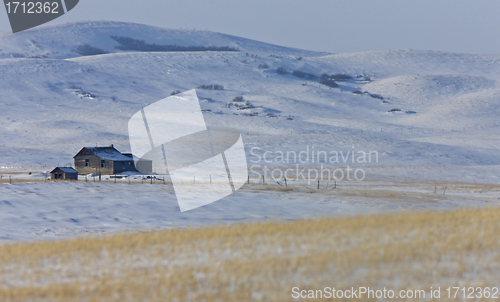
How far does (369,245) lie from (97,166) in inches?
1511

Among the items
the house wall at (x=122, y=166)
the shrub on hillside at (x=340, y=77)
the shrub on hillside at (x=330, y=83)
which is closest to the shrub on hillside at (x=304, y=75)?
the shrub on hillside at (x=340, y=77)

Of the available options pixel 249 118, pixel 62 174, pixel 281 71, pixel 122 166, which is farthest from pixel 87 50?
pixel 62 174

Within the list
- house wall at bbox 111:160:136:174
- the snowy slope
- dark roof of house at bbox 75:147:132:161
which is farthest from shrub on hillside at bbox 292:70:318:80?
dark roof of house at bbox 75:147:132:161

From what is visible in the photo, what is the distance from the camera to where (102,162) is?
4612cm

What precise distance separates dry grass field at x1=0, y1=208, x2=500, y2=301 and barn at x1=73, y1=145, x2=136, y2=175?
32.7 metres

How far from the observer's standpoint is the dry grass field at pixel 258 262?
9398 millimetres

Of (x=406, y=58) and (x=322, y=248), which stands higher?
(x=406, y=58)

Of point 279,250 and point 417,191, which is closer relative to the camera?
point 279,250

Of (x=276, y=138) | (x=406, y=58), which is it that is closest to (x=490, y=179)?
(x=276, y=138)

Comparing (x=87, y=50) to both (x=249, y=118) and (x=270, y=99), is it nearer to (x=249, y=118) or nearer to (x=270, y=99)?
(x=270, y=99)

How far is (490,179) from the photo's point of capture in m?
45.7

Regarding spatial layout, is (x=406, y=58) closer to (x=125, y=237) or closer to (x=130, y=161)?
(x=130, y=161)

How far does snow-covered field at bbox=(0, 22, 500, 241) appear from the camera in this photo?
81.8 ft

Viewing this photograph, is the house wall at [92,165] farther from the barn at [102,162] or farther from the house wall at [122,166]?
the house wall at [122,166]
